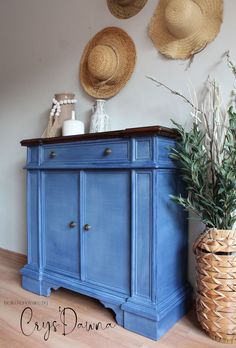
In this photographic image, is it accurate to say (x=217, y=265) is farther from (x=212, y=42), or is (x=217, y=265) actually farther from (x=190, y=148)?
(x=212, y=42)

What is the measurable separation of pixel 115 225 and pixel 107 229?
6 centimetres

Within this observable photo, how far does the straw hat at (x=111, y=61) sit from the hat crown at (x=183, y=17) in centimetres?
33

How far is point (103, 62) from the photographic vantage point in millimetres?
1833

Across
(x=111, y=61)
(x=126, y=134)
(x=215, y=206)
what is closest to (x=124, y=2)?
(x=111, y=61)

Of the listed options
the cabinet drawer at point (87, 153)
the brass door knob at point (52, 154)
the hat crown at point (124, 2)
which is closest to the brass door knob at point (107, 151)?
the cabinet drawer at point (87, 153)

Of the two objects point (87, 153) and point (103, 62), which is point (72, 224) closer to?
point (87, 153)

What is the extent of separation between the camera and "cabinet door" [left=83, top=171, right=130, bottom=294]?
58.7 inches

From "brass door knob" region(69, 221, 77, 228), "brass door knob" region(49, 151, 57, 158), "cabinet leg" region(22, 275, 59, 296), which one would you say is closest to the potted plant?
"brass door knob" region(69, 221, 77, 228)

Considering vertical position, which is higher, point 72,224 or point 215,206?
point 215,206

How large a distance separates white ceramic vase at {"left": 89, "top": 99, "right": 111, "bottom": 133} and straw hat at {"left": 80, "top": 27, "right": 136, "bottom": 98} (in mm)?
145

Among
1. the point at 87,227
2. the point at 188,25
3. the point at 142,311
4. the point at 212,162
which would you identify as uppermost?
the point at 188,25

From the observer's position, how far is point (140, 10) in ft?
5.96

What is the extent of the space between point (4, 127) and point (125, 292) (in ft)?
6.45

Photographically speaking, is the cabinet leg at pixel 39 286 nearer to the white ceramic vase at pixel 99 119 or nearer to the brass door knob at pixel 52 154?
the brass door knob at pixel 52 154
